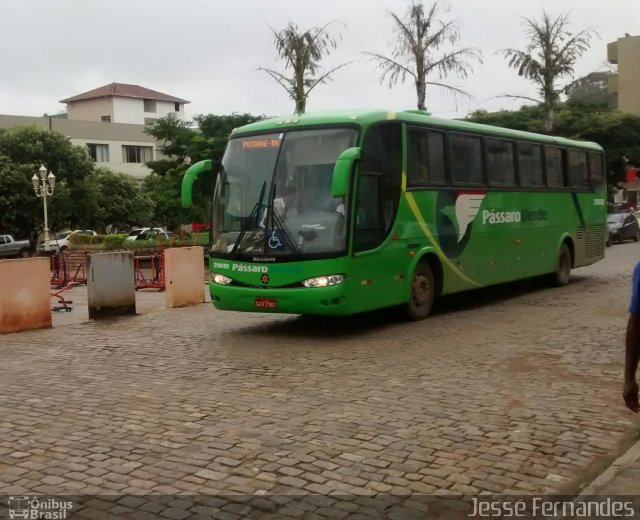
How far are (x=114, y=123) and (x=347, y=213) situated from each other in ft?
193

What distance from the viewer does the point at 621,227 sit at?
36406mm

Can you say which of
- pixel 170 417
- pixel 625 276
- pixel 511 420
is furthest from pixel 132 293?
pixel 625 276

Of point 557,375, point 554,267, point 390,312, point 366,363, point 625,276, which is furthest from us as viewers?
point 625,276

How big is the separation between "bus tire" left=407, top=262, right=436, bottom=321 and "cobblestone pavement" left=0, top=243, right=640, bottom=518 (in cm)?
40

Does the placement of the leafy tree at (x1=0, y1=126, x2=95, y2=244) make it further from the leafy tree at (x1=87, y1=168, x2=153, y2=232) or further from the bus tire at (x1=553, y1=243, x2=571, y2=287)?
the bus tire at (x1=553, y1=243, x2=571, y2=287)

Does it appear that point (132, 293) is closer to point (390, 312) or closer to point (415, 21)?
point (390, 312)

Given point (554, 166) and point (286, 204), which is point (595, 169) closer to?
point (554, 166)

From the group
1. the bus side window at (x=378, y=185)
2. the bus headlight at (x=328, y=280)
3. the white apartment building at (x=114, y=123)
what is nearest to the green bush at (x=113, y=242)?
the bus side window at (x=378, y=185)

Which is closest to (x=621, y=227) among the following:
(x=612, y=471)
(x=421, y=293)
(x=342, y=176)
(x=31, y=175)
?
(x=421, y=293)

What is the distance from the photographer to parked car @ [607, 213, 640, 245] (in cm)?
3619

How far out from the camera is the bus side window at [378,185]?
1074cm

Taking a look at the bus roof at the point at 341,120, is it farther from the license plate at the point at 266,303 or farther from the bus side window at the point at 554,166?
the bus side window at the point at 554,166

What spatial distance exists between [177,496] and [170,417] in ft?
6.07

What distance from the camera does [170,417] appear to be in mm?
6453
